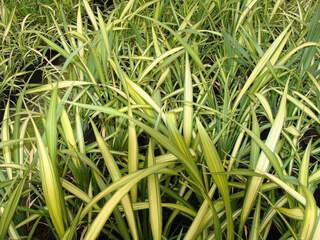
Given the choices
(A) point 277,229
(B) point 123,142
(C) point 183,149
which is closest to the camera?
(C) point 183,149

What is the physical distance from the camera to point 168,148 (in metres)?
0.60

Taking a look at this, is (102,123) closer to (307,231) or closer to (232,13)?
(307,231)

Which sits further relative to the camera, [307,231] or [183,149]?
[183,149]

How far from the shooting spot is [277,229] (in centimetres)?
79

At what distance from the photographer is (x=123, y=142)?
0.91 meters

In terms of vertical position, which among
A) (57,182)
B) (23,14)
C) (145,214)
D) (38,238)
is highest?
(23,14)

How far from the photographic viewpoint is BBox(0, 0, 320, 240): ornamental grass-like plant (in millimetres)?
614

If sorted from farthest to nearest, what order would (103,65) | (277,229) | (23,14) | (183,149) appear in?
(23,14), (103,65), (277,229), (183,149)

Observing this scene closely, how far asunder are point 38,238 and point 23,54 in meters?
0.87

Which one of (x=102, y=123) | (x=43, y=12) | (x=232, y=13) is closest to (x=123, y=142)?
(x=102, y=123)

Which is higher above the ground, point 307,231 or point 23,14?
point 23,14

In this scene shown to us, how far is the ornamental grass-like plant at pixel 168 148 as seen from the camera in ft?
2.02

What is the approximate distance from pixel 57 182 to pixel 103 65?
0.51m

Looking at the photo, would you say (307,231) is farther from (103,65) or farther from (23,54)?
(23,54)
